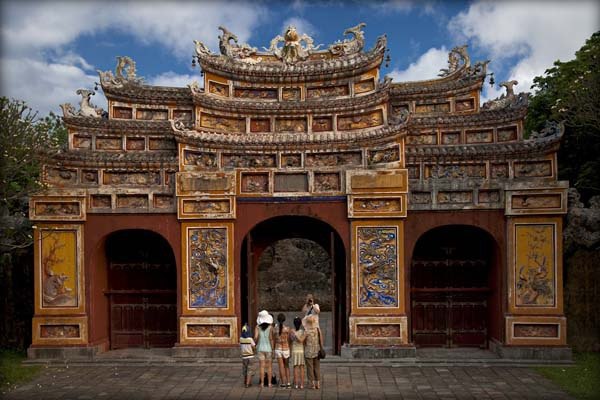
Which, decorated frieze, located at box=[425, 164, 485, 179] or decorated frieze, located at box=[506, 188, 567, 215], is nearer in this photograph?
decorated frieze, located at box=[506, 188, 567, 215]

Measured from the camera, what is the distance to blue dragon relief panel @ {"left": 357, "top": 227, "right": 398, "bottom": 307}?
14.0m

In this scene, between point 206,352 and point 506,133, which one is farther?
point 506,133

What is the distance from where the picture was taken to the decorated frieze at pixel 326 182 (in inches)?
560

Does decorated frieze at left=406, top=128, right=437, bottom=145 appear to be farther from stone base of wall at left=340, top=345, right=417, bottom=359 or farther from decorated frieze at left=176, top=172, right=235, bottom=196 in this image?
stone base of wall at left=340, top=345, right=417, bottom=359

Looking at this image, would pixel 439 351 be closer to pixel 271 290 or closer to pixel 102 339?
pixel 102 339

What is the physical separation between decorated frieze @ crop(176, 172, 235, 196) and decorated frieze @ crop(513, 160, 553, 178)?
7.02 meters

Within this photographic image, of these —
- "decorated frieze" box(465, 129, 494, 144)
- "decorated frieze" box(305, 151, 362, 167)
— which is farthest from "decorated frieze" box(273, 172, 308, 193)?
"decorated frieze" box(465, 129, 494, 144)

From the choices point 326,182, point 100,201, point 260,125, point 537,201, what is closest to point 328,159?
point 326,182

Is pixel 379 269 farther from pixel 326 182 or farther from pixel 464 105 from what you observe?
pixel 464 105

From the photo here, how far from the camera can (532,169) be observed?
1417 cm

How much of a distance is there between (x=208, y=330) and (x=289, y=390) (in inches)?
140

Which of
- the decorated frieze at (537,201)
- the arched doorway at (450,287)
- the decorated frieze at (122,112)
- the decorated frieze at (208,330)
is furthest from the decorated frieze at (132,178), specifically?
the decorated frieze at (537,201)

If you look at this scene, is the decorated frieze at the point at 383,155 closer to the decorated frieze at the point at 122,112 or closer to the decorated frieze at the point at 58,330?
the decorated frieze at the point at 122,112

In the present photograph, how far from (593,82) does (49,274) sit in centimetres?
1391
